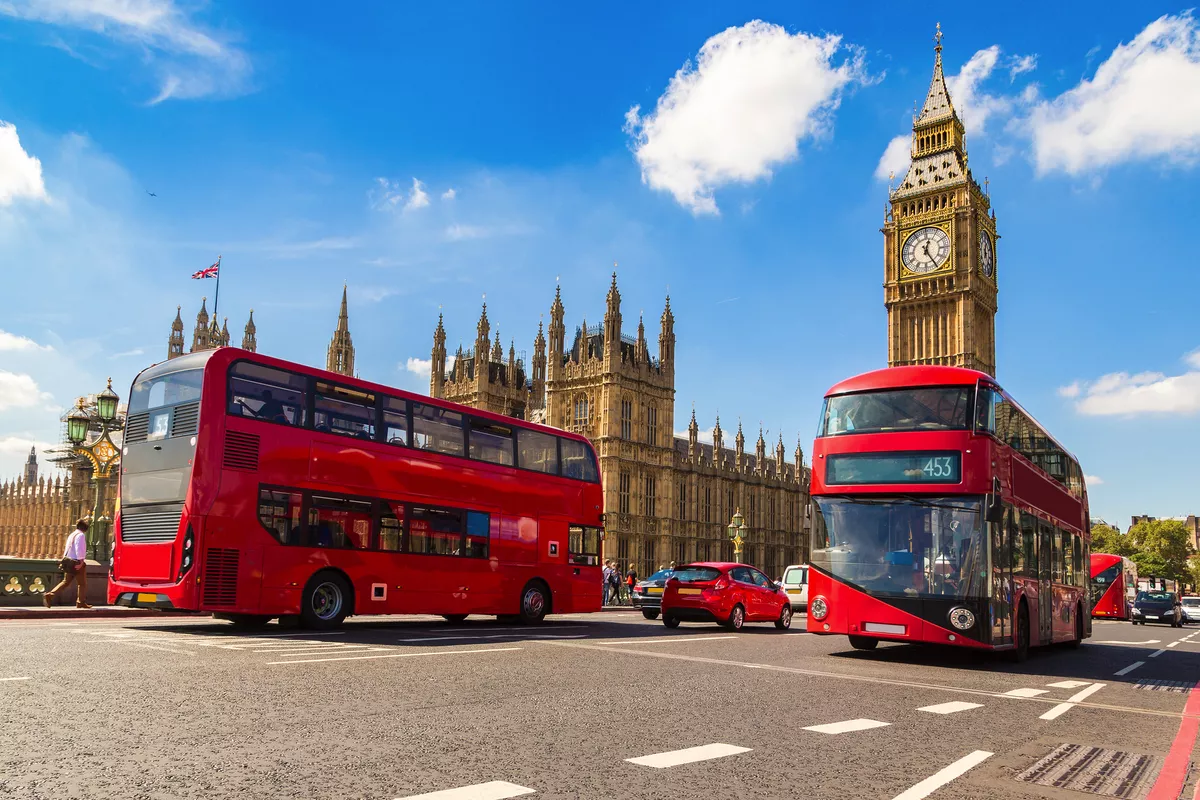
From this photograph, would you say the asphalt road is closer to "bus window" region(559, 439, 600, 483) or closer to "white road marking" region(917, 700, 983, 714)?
Result: "white road marking" region(917, 700, 983, 714)

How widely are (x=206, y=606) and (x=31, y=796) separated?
927 cm

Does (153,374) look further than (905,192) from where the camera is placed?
No

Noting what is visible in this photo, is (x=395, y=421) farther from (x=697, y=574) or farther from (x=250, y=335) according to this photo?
(x=250, y=335)

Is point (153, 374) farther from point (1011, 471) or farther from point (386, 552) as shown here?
point (1011, 471)

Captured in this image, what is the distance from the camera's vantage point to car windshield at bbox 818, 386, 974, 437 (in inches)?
505

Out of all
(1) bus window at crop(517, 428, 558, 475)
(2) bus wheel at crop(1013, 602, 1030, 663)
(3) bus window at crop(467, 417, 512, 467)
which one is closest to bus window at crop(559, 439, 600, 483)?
(1) bus window at crop(517, 428, 558, 475)

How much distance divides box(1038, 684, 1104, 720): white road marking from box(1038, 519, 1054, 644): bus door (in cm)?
429

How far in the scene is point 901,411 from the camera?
1314 centimetres

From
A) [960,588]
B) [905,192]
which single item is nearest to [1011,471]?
[960,588]

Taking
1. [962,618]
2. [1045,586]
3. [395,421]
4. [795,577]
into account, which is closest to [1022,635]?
[1045,586]

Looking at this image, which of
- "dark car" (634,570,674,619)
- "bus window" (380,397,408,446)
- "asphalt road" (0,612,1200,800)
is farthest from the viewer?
"dark car" (634,570,674,619)

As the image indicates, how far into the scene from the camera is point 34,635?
38.4ft

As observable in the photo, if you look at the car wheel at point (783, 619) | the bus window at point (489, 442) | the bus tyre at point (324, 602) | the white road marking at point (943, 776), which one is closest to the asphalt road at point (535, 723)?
the white road marking at point (943, 776)

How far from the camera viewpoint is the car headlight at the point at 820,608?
1326 centimetres
